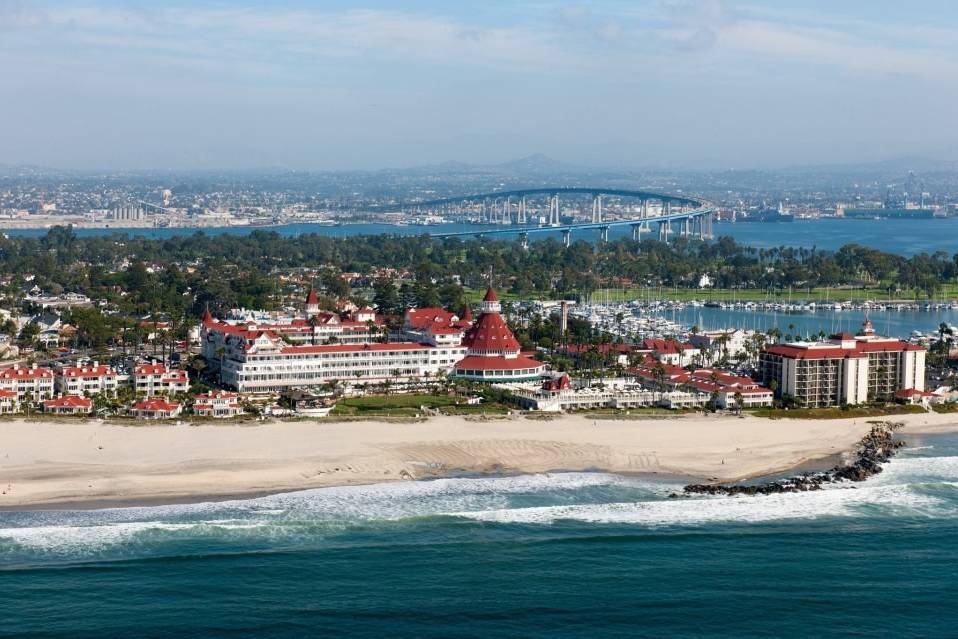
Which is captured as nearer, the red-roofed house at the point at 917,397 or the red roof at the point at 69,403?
the red roof at the point at 69,403

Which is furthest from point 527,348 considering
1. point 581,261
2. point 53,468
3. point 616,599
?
point 581,261

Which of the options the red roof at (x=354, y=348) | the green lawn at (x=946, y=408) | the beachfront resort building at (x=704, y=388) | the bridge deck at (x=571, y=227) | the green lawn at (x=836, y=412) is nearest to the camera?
the green lawn at (x=836, y=412)

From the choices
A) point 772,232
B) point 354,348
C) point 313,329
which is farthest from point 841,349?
point 772,232

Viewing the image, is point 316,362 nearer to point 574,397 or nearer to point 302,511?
point 574,397

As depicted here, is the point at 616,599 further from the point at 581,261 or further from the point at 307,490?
the point at 581,261

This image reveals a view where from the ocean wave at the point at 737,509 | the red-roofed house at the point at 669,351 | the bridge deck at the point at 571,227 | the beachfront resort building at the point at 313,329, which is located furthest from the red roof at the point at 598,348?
the bridge deck at the point at 571,227

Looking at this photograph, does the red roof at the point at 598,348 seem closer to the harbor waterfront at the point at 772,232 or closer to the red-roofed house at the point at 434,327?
the red-roofed house at the point at 434,327
